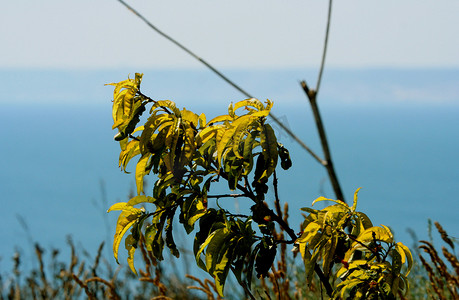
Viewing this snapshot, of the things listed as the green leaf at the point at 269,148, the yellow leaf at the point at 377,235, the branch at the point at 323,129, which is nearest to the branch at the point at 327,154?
the branch at the point at 323,129

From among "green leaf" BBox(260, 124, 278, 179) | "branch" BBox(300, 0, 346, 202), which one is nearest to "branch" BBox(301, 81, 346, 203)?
"branch" BBox(300, 0, 346, 202)

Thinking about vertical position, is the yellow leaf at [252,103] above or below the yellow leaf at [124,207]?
above

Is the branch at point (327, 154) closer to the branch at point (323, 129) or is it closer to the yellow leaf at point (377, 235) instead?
the branch at point (323, 129)

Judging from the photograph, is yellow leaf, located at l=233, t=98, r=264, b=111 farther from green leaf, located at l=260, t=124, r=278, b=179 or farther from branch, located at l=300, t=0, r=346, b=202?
branch, located at l=300, t=0, r=346, b=202

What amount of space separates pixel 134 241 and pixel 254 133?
0.39 metres

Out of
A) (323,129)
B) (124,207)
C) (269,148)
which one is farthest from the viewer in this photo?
(323,129)

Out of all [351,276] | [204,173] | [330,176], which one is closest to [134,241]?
[204,173]

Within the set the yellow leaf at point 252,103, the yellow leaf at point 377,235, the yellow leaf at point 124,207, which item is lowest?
the yellow leaf at point 377,235

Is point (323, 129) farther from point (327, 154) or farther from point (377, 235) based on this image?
point (377, 235)

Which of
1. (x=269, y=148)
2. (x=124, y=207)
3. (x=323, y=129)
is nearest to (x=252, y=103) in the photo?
(x=269, y=148)

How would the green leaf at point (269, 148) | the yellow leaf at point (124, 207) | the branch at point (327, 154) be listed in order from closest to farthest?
the green leaf at point (269, 148) → the yellow leaf at point (124, 207) → the branch at point (327, 154)

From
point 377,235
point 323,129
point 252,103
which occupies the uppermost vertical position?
point 323,129

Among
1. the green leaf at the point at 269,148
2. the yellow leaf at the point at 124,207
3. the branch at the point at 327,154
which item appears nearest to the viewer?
the green leaf at the point at 269,148

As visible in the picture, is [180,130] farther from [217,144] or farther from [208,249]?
[208,249]
